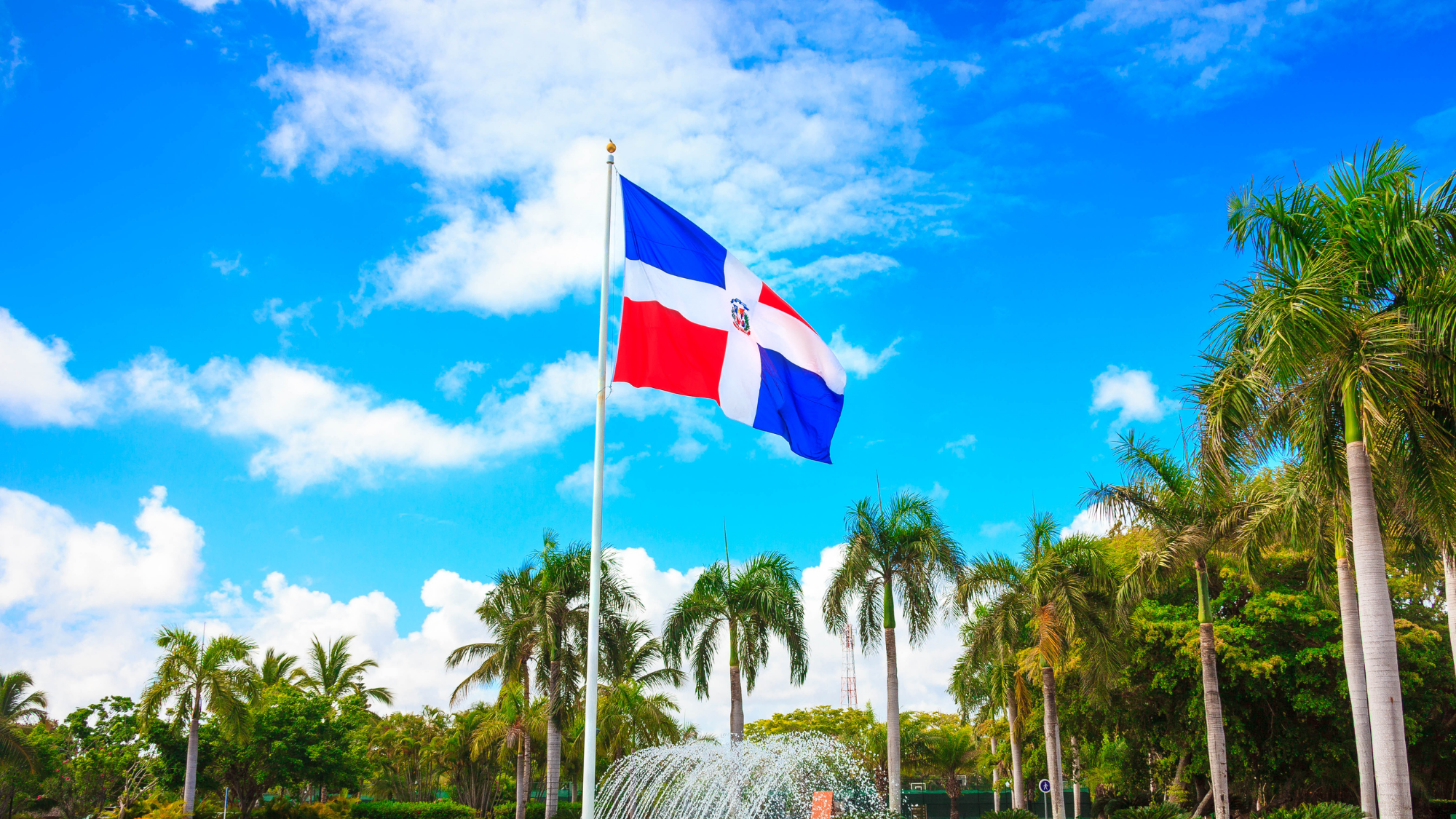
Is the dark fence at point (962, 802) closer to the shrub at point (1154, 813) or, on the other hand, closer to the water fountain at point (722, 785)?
the shrub at point (1154, 813)

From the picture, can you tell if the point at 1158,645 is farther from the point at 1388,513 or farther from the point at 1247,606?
the point at 1388,513

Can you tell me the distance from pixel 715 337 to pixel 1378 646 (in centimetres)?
961

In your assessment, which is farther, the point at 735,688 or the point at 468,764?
the point at 468,764

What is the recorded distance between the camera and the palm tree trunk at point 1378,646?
Result: 12.4 meters

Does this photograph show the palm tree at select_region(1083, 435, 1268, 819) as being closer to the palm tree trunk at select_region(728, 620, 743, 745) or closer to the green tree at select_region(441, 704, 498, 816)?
the palm tree trunk at select_region(728, 620, 743, 745)

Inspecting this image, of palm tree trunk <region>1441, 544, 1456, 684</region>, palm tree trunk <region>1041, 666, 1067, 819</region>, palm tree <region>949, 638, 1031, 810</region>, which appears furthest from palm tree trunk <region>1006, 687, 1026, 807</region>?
palm tree trunk <region>1441, 544, 1456, 684</region>

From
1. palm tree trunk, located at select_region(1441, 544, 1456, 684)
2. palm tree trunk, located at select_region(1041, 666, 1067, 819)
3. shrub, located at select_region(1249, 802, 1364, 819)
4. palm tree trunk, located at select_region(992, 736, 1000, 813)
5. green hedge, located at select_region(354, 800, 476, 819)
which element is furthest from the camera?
palm tree trunk, located at select_region(992, 736, 1000, 813)

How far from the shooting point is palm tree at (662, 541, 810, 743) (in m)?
31.4

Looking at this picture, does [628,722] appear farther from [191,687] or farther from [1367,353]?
[1367,353]

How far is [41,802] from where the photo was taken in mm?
42875

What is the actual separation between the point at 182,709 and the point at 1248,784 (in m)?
38.5

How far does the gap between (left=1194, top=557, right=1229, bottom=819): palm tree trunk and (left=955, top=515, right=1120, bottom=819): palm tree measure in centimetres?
391

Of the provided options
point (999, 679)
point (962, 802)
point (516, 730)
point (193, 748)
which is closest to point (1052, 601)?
point (999, 679)

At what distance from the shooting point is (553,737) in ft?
105
